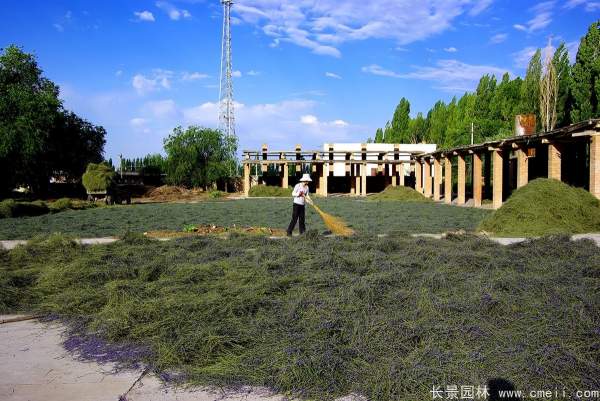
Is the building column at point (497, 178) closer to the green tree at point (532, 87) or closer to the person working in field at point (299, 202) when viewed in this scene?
the person working in field at point (299, 202)

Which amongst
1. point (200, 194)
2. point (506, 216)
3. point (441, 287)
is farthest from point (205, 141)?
point (441, 287)

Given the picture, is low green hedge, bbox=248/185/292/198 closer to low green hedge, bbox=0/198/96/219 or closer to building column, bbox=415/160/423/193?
building column, bbox=415/160/423/193

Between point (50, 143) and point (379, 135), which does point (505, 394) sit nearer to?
point (50, 143)

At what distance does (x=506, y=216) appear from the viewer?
1292 centimetres

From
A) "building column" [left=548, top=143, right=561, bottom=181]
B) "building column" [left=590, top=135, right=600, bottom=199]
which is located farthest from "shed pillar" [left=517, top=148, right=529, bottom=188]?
"building column" [left=590, top=135, right=600, bottom=199]

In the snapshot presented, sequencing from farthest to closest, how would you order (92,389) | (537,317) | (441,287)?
1. (441,287)
2. (537,317)
3. (92,389)

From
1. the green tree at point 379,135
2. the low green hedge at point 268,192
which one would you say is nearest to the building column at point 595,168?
the low green hedge at point 268,192

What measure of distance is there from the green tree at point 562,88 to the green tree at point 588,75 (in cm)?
445

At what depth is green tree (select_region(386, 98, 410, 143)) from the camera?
195 feet

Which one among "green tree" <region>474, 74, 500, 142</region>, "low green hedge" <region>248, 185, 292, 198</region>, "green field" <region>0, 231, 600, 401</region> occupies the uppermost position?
"green tree" <region>474, 74, 500, 142</region>

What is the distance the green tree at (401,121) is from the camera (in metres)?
59.6

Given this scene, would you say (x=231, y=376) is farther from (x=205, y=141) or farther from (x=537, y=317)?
(x=205, y=141)

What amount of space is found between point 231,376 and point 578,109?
108 feet

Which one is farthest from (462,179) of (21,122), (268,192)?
(21,122)
